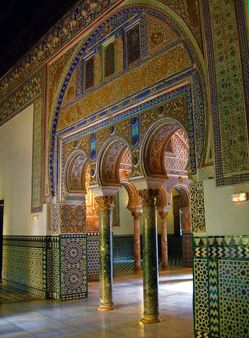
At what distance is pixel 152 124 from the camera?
5184mm

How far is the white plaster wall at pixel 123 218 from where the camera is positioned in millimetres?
12675

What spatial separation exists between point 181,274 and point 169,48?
6.78m

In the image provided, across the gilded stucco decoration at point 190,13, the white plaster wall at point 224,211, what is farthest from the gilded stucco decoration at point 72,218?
the gilded stucco decoration at point 190,13

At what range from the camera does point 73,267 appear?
22.9 ft

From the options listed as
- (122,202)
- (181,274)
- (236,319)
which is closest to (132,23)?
(236,319)

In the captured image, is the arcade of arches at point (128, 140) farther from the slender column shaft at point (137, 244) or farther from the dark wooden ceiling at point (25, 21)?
the slender column shaft at point (137, 244)

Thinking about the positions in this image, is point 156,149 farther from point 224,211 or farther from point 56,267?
point 56,267

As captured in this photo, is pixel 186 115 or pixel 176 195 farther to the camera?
pixel 176 195

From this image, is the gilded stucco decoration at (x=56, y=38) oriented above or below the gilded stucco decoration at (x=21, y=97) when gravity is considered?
above

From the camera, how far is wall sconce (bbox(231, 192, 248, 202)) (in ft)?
11.9

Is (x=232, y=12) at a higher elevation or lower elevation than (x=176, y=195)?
higher

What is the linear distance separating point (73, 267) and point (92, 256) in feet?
8.08

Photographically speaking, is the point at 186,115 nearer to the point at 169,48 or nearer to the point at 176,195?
the point at 169,48

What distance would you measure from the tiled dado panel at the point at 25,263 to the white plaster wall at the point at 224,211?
13.5ft
